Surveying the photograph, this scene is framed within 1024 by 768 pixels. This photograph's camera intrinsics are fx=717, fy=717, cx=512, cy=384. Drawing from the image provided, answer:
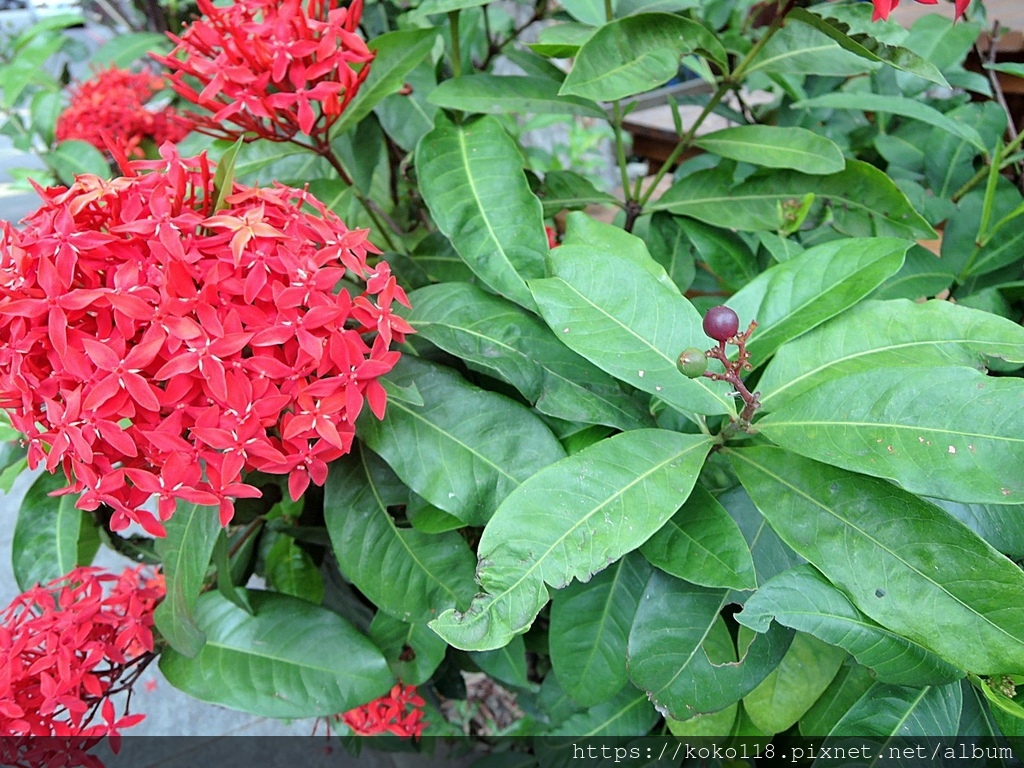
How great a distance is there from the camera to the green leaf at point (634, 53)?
2.19 ft

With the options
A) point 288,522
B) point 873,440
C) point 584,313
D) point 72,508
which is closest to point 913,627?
point 873,440

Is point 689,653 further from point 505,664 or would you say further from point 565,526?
point 505,664

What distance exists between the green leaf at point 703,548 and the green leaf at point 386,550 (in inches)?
7.0

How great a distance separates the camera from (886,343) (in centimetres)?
59

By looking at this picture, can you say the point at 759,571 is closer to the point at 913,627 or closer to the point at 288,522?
the point at 913,627

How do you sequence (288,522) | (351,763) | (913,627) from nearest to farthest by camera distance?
(913,627) < (288,522) < (351,763)

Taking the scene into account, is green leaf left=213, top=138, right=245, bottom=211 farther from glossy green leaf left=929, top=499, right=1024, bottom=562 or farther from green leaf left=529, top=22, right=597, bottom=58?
glossy green leaf left=929, top=499, right=1024, bottom=562

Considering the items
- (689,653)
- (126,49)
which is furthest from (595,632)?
(126,49)

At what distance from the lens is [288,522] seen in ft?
2.71

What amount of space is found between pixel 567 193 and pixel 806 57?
0.99ft

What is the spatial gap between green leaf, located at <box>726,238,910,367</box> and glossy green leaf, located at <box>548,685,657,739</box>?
1.53ft

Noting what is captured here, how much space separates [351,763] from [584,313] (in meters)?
1.40

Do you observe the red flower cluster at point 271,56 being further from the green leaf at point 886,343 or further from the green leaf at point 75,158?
the green leaf at point 75,158

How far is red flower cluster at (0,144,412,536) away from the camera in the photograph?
1.61 feet
